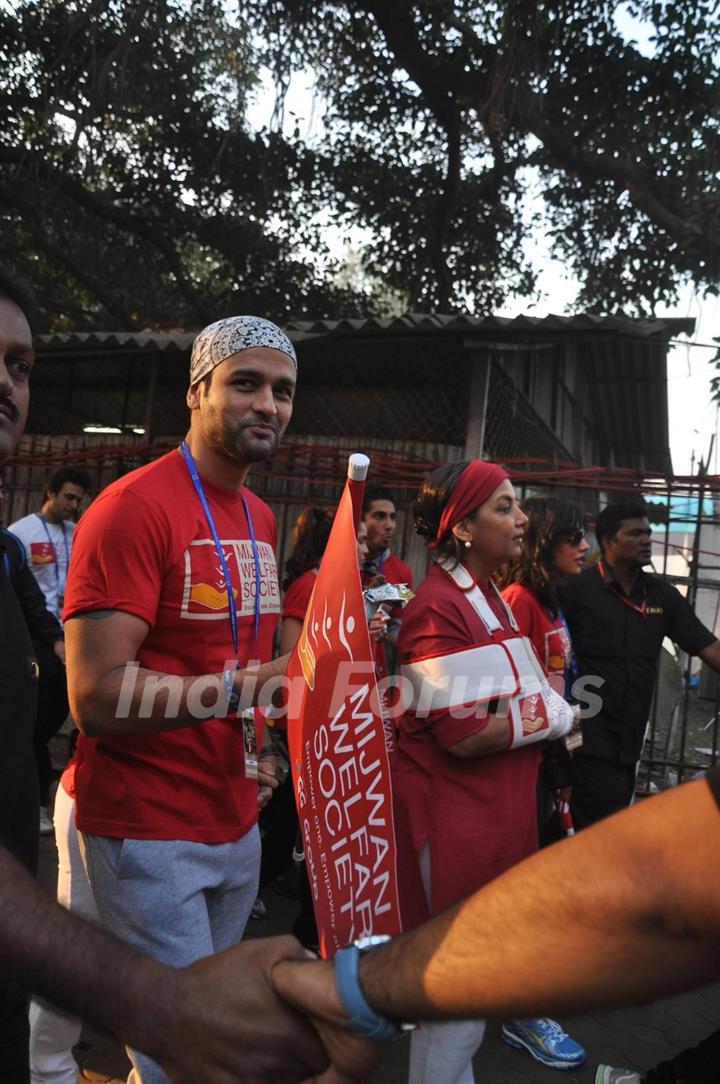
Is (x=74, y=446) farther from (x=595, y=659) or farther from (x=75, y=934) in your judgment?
(x=75, y=934)

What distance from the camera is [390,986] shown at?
120cm

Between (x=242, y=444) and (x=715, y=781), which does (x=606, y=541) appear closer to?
(x=242, y=444)

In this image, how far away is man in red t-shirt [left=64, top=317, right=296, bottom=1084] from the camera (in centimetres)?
194

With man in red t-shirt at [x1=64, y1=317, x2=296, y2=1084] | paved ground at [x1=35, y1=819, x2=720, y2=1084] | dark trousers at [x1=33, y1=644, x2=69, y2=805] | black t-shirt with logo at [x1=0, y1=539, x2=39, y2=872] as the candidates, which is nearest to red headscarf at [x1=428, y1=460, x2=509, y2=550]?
man in red t-shirt at [x1=64, y1=317, x2=296, y2=1084]

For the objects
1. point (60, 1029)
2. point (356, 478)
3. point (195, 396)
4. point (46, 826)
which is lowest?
point (46, 826)

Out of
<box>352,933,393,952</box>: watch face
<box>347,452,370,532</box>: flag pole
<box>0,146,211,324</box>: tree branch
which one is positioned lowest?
<box>352,933,393,952</box>: watch face

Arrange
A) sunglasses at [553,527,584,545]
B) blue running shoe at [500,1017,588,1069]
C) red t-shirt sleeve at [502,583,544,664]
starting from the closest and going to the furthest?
blue running shoe at [500,1017,588,1069] < red t-shirt sleeve at [502,583,544,664] < sunglasses at [553,527,584,545]

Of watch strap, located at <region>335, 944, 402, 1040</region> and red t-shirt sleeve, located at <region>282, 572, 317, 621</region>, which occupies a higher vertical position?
red t-shirt sleeve, located at <region>282, 572, 317, 621</region>

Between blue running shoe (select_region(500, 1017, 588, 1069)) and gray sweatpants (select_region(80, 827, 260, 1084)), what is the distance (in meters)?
1.85

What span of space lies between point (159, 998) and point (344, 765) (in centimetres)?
88

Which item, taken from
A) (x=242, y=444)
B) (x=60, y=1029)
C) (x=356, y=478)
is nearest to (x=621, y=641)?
(x=356, y=478)

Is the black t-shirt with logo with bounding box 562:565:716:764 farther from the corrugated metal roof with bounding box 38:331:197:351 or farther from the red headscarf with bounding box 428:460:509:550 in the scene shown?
the corrugated metal roof with bounding box 38:331:197:351

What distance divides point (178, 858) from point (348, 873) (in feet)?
1.34

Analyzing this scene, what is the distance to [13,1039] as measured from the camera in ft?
5.36
